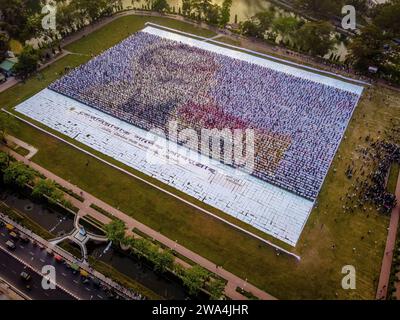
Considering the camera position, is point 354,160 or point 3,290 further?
point 354,160

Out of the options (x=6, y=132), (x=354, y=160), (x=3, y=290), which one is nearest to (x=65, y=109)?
(x=6, y=132)

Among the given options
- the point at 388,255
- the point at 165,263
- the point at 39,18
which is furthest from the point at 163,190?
the point at 39,18

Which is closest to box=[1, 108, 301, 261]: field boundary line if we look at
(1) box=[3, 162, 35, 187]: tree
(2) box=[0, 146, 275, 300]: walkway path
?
(2) box=[0, 146, 275, 300]: walkway path

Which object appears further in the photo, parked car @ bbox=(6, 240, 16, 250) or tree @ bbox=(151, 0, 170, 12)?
tree @ bbox=(151, 0, 170, 12)

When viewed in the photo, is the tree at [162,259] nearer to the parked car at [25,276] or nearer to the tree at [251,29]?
the parked car at [25,276]

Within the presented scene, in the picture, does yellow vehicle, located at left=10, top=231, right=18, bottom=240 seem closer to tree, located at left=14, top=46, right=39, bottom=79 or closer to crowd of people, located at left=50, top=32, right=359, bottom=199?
crowd of people, located at left=50, top=32, right=359, bottom=199
